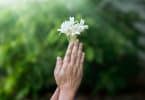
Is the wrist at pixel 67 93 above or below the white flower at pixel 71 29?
below

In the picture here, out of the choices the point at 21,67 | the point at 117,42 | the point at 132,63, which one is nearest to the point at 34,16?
the point at 21,67

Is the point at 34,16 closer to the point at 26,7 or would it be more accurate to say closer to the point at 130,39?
the point at 26,7

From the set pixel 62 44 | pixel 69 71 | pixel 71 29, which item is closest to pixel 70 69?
pixel 69 71

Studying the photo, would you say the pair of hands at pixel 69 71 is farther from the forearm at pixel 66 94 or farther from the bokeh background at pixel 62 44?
the bokeh background at pixel 62 44

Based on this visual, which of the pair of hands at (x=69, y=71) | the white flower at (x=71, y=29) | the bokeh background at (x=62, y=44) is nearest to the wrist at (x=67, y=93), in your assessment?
the pair of hands at (x=69, y=71)

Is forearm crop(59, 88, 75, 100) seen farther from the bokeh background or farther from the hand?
the bokeh background

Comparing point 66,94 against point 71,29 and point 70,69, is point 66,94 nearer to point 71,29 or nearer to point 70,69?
point 70,69
